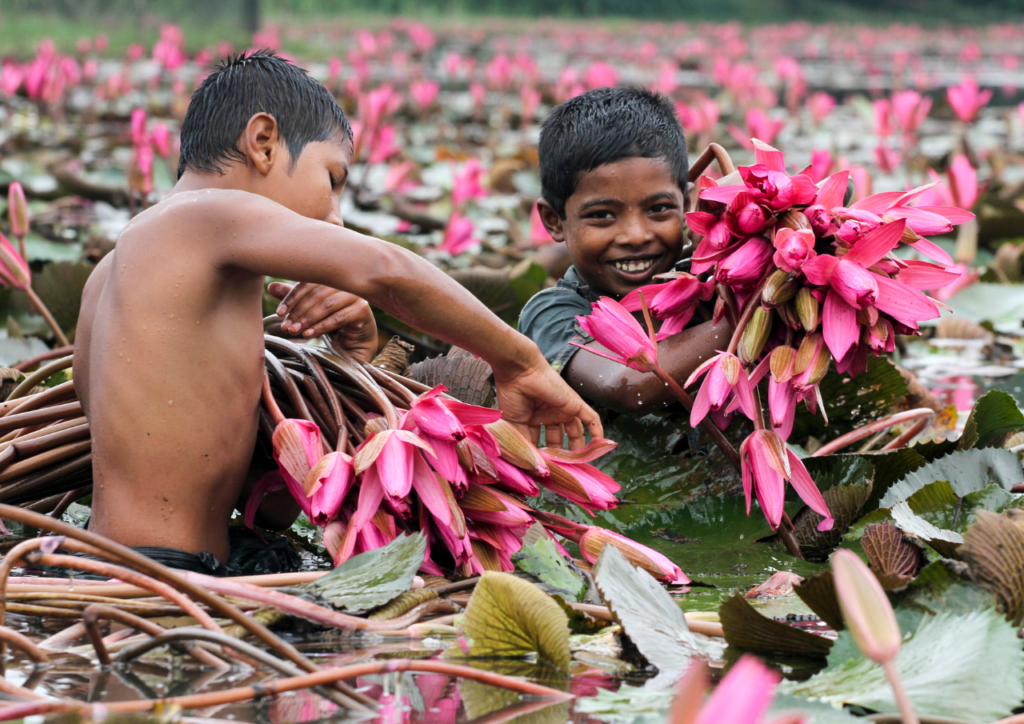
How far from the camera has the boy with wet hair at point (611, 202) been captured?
1650mm

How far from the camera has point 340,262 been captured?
1.10 metres

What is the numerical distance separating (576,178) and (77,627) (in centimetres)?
103

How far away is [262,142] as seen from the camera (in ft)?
4.12

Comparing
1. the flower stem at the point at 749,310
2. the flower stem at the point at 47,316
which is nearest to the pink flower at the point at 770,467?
the flower stem at the point at 749,310

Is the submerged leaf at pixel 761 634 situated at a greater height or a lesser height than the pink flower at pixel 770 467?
lesser

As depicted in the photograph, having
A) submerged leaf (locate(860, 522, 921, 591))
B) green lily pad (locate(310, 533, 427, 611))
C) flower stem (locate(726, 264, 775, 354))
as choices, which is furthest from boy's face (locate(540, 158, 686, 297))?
green lily pad (locate(310, 533, 427, 611))

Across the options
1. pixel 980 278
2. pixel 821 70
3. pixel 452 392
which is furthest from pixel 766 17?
pixel 452 392

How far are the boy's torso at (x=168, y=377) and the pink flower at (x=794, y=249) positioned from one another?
0.58 metres

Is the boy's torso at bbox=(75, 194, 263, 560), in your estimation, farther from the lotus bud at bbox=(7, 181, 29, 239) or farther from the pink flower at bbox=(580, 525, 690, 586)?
the lotus bud at bbox=(7, 181, 29, 239)

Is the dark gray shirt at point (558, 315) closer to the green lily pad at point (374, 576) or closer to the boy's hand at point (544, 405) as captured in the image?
the boy's hand at point (544, 405)

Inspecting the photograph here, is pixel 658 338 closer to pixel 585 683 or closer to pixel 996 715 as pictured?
pixel 585 683

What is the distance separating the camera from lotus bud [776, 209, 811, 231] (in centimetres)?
118

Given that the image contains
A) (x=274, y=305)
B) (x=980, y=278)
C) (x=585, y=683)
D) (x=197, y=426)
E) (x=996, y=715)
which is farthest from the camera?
(x=980, y=278)

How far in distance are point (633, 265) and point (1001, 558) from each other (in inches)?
33.4
